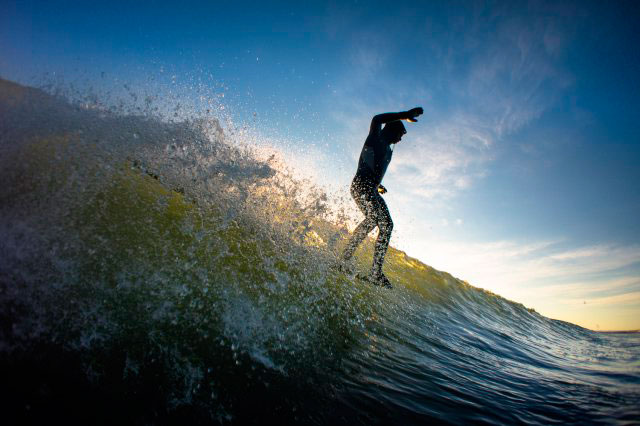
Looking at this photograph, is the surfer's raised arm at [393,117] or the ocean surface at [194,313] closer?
the ocean surface at [194,313]

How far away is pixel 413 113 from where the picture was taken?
14.0ft

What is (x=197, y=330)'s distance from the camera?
2049mm

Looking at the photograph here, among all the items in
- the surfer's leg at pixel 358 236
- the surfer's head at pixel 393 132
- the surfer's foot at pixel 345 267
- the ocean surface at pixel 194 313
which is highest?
the surfer's head at pixel 393 132

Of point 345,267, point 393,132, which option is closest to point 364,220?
point 345,267

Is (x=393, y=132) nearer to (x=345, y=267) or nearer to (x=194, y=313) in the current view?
(x=345, y=267)

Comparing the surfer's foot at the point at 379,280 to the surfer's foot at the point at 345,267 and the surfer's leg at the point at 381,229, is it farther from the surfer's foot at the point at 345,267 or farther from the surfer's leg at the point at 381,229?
the surfer's foot at the point at 345,267

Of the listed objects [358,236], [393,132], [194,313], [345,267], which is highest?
[393,132]

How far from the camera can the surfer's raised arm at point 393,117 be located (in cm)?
424

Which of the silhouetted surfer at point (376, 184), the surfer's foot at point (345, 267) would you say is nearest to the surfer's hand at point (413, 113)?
the silhouetted surfer at point (376, 184)

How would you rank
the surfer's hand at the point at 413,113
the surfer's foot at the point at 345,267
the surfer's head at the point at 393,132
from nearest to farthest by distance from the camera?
1. the surfer's hand at the point at 413,113
2. the surfer's foot at the point at 345,267
3. the surfer's head at the point at 393,132

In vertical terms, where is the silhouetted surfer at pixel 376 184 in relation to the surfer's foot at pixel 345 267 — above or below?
above

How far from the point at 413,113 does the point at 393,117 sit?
1.07ft

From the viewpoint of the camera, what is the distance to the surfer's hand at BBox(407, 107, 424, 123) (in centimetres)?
419

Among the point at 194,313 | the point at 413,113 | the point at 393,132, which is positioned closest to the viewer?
the point at 194,313
